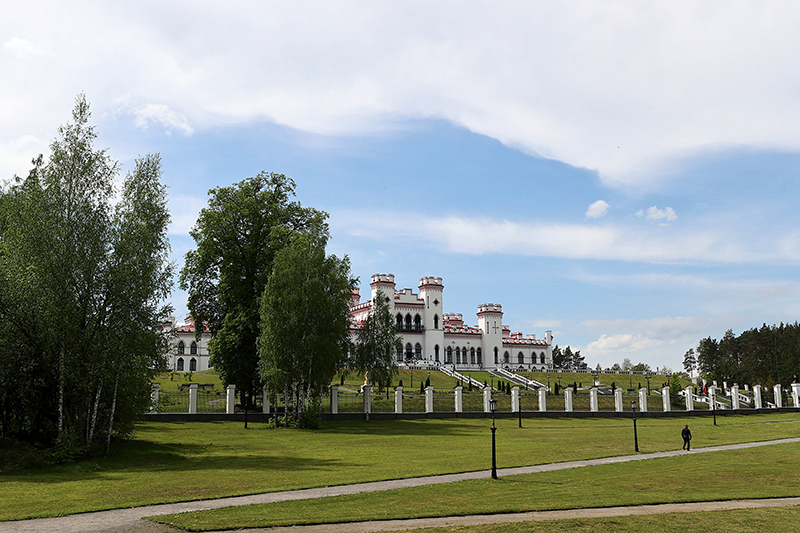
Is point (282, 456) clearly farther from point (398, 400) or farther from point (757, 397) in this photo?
point (757, 397)

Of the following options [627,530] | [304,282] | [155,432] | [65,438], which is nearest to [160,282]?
[65,438]

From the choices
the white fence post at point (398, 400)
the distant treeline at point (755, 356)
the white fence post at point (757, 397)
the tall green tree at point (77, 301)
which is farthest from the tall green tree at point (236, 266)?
the distant treeline at point (755, 356)

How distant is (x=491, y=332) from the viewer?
112000 mm

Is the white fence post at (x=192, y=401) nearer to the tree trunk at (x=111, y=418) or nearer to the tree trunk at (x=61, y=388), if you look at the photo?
the tree trunk at (x=111, y=418)

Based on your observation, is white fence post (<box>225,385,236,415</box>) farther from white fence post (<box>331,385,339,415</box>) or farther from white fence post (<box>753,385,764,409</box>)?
white fence post (<box>753,385,764,409</box>)

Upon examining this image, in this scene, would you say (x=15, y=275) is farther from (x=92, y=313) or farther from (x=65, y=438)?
(x=65, y=438)

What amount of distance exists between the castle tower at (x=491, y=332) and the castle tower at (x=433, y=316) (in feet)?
30.9

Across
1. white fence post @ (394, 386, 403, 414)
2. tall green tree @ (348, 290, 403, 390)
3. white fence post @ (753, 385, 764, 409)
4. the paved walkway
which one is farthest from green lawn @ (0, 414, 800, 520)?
white fence post @ (753, 385, 764, 409)

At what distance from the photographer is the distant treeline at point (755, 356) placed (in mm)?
93062

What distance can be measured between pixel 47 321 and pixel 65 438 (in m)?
4.10

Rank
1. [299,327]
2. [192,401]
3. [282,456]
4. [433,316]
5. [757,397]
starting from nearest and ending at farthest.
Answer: [282,456]
[299,327]
[192,401]
[757,397]
[433,316]

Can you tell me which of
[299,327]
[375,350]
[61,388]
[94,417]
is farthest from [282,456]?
[375,350]

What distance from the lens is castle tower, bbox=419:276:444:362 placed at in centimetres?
10494

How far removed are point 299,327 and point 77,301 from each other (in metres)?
14.0
